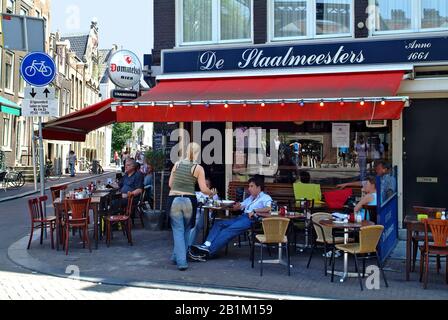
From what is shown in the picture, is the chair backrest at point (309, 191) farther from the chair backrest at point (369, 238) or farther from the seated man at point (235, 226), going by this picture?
the chair backrest at point (369, 238)

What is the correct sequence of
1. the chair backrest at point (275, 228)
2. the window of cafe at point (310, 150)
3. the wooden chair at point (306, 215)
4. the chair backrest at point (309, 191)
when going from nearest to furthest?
the chair backrest at point (275, 228), the wooden chair at point (306, 215), the chair backrest at point (309, 191), the window of cafe at point (310, 150)

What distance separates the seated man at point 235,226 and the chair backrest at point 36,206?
3.09 m

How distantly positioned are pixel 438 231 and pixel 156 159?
6.35 meters

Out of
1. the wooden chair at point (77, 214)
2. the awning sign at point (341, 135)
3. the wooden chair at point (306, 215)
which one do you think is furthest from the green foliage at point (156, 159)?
the awning sign at point (341, 135)

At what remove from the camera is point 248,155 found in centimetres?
1143

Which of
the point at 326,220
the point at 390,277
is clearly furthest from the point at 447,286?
the point at 326,220

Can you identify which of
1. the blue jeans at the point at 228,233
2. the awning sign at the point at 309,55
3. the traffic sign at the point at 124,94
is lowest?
the blue jeans at the point at 228,233

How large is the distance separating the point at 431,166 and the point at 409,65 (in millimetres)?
2011

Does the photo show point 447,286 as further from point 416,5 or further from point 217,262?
point 416,5

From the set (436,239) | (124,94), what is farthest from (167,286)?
(124,94)

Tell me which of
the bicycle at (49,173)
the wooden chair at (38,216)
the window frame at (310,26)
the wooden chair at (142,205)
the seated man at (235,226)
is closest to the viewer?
the seated man at (235,226)

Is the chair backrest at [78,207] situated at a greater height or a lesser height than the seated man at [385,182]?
lesser

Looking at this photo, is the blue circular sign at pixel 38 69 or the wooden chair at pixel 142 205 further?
the wooden chair at pixel 142 205

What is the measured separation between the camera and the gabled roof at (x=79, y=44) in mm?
47553
